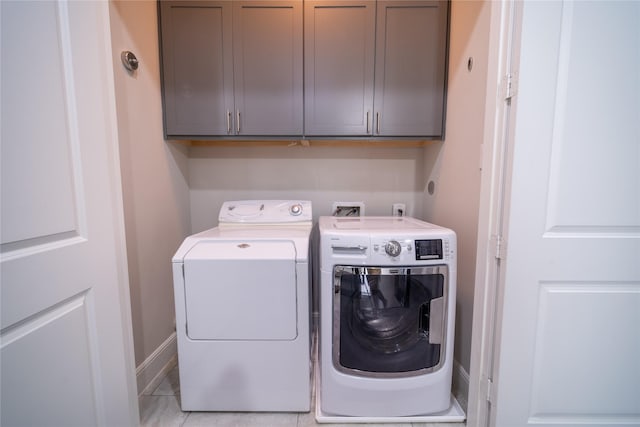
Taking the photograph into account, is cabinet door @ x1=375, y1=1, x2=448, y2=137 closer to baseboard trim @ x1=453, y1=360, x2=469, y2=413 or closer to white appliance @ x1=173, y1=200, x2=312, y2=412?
white appliance @ x1=173, y1=200, x2=312, y2=412

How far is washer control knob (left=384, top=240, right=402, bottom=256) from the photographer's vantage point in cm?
114

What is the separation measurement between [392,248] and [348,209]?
887 millimetres

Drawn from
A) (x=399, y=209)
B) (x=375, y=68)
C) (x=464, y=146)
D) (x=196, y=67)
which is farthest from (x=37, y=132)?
(x=399, y=209)

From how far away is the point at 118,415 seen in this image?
0.96 metres

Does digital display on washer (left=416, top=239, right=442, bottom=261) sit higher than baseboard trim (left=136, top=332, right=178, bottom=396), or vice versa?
digital display on washer (left=416, top=239, right=442, bottom=261)

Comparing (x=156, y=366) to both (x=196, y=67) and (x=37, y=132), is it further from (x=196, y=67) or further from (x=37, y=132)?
(x=196, y=67)

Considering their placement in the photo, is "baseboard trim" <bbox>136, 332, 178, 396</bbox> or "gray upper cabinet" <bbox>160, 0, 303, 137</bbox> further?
"gray upper cabinet" <bbox>160, 0, 303, 137</bbox>

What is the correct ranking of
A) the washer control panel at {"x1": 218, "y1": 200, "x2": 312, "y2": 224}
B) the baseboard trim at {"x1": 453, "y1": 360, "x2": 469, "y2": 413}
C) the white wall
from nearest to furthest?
the baseboard trim at {"x1": 453, "y1": 360, "x2": 469, "y2": 413}, the washer control panel at {"x1": 218, "y1": 200, "x2": 312, "y2": 224}, the white wall

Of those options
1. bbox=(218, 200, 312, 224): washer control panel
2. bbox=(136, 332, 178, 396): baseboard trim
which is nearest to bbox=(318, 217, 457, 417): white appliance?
bbox=(218, 200, 312, 224): washer control panel

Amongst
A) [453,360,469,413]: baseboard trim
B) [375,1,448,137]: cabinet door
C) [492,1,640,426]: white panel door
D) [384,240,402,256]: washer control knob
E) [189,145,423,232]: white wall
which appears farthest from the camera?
[189,145,423,232]: white wall

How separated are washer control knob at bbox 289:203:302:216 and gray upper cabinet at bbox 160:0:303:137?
0.47m

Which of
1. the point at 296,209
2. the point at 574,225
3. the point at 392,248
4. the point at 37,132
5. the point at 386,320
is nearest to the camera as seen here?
the point at 37,132

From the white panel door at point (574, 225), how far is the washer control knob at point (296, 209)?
116 centimetres

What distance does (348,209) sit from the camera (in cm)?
200
